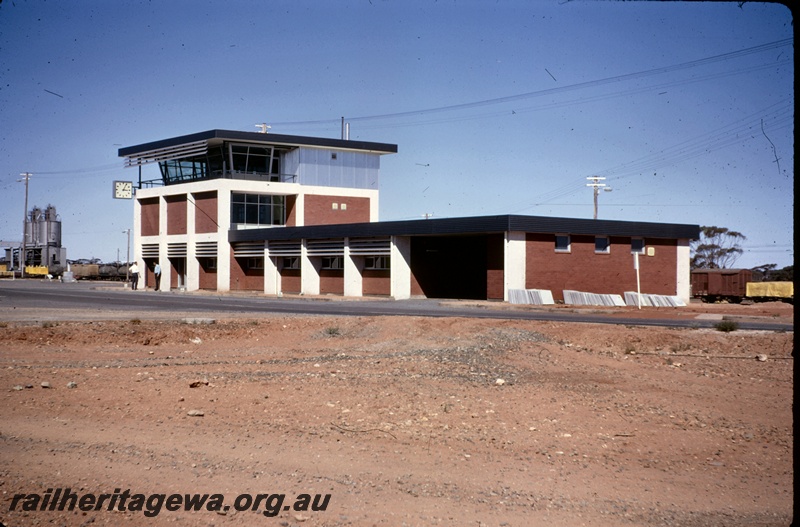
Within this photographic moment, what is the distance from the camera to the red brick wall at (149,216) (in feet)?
194

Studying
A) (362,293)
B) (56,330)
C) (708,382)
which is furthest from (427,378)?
(362,293)

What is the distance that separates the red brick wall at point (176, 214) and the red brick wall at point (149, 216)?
2.07m

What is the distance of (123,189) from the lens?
200 feet

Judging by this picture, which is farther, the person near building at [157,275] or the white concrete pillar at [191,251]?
the white concrete pillar at [191,251]

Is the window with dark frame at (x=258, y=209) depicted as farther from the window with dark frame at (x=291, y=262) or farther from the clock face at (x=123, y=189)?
the clock face at (x=123, y=189)

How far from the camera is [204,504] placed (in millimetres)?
5586

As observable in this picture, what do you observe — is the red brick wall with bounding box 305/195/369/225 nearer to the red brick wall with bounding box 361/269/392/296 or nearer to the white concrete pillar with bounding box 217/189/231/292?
the white concrete pillar with bounding box 217/189/231/292

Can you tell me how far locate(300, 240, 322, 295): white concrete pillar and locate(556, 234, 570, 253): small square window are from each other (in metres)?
15.7

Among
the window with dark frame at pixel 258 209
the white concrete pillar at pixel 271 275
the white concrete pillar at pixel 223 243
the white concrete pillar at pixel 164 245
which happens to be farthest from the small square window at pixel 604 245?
the white concrete pillar at pixel 164 245

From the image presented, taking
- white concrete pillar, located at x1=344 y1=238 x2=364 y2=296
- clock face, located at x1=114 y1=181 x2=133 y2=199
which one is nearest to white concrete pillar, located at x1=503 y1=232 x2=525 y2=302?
white concrete pillar, located at x1=344 y1=238 x2=364 y2=296

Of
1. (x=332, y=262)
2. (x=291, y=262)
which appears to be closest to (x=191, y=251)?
(x=291, y=262)

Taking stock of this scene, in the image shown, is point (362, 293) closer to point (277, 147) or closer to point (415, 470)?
point (277, 147)

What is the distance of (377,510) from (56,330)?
14.1 meters

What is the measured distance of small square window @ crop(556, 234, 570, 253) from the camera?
1490 inches
